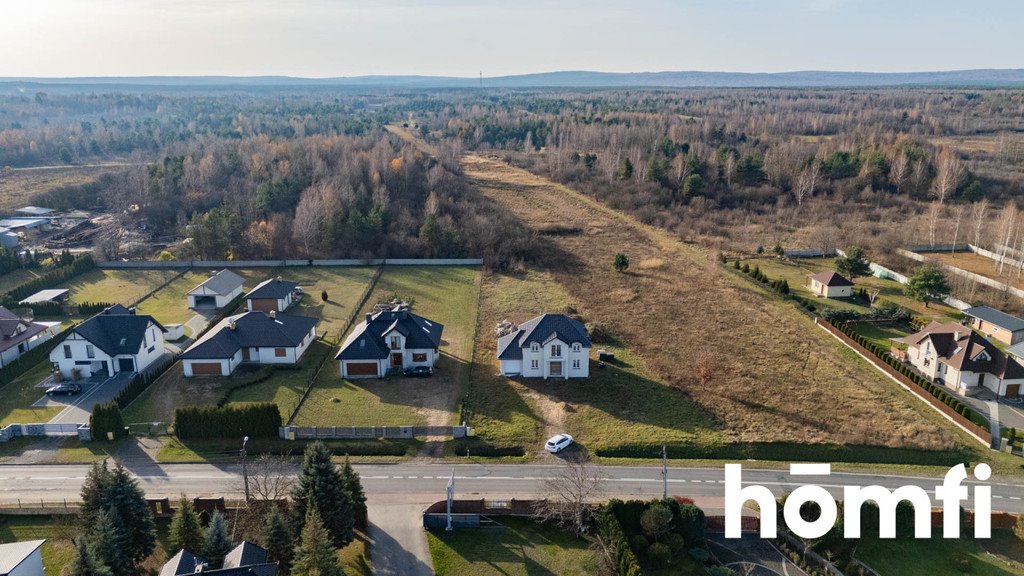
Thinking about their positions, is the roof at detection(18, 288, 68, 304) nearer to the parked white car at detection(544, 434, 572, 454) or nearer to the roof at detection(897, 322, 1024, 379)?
the parked white car at detection(544, 434, 572, 454)

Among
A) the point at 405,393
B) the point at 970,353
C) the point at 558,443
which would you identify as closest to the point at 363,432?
the point at 405,393

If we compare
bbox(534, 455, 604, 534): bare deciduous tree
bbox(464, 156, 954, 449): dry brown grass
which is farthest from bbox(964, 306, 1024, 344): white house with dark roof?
bbox(534, 455, 604, 534): bare deciduous tree

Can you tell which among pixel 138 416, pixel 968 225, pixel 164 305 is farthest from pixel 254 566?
pixel 968 225

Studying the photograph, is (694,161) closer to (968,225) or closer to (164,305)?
(968,225)

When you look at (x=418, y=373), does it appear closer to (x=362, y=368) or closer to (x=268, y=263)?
(x=362, y=368)

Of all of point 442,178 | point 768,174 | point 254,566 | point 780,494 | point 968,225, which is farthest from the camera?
point 768,174
